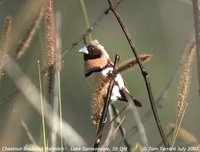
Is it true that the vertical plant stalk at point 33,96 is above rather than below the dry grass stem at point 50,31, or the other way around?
below

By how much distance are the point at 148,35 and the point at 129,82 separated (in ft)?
5.58

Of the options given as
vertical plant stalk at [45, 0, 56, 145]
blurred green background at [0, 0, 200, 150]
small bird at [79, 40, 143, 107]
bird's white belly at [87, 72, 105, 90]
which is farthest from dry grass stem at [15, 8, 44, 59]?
blurred green background at [0, 0, 200, 150]

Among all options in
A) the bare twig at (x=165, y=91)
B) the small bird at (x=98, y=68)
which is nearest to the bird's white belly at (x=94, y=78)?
the small bird at (x=98, y=68)

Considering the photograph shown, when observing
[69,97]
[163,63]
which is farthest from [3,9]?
[163,63]

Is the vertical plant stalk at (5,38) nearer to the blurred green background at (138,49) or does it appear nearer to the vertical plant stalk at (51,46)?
the vertical plant stalk at (51,46)

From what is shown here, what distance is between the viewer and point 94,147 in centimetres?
196

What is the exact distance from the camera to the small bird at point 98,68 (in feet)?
10.2

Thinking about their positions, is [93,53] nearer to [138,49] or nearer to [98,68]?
[98,68]

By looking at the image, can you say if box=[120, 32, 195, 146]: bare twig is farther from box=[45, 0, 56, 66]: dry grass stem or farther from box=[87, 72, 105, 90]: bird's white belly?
box=[87, 72, 105, 90]: bird's white belly

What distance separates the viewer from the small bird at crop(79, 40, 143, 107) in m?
3.10

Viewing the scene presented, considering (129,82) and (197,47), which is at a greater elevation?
(197,47)

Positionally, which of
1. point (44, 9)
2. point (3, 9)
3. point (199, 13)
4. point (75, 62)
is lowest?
point (75, 62)

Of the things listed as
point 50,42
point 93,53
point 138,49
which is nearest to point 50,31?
point 50,42

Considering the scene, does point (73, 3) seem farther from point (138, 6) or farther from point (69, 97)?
point (138, 6)
